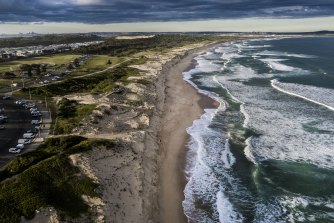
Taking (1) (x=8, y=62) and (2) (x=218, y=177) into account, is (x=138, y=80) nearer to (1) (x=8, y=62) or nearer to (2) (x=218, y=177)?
(2) (x=218, y=177)

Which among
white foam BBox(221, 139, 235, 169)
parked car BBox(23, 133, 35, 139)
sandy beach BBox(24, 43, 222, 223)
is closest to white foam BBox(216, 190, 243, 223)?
sandy beach BBox(24, 43, 222, 223)

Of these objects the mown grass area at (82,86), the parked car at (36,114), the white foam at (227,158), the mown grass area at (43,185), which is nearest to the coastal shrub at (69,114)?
the parked car at (36,114)

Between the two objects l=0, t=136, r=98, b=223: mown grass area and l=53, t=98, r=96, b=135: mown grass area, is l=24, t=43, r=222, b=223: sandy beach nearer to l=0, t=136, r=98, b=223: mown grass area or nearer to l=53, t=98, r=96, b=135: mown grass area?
l=0, t=136, r=98, b=223: mown grass area

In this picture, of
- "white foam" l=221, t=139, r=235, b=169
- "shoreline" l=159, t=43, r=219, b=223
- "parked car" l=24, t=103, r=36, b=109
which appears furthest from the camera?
"parked car" l=24, t=103, r=36, b=109

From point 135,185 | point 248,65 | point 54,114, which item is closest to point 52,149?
point 135,185

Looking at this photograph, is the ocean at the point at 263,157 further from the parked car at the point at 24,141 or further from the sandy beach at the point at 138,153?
the parked car at the point at 24,141

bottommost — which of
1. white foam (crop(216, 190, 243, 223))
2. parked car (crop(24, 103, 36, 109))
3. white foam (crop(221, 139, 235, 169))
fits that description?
white foam (crop(216, 190, 243, 223))
